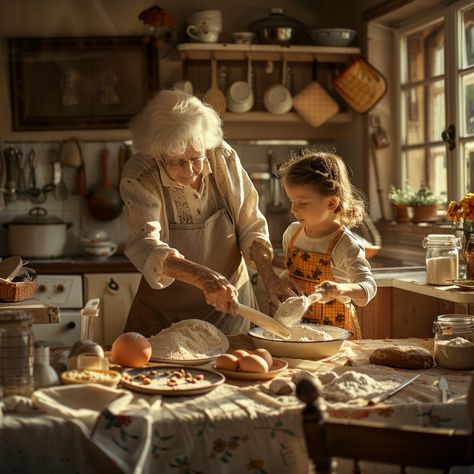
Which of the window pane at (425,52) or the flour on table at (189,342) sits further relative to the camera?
the window pane at (425,52)

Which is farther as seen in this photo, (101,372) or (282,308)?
(282,308)

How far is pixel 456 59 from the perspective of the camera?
376cm

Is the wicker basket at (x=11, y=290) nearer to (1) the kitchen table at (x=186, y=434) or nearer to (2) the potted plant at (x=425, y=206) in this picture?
(1) the kitchen table at (x=186, y=434)

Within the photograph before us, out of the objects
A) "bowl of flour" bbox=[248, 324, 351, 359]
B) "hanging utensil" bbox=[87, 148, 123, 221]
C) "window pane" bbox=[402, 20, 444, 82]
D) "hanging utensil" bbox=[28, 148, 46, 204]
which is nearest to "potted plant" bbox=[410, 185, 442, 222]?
"window pane" bbox=[402, 20, 444, 82]

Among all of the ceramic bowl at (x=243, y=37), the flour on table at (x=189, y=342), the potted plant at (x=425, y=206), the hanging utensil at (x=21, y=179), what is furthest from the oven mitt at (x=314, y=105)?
the flour on table at (x=189, y=342)

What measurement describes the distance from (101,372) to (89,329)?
541mm

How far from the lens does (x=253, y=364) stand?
1835mm

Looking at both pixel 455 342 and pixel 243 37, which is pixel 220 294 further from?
pixel 243 37

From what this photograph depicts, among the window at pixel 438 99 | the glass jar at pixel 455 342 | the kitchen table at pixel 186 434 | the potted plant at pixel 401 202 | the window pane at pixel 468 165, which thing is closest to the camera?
the kitchen table at pixel 186 434

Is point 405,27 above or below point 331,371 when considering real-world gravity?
above

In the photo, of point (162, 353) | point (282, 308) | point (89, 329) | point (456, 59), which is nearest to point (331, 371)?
point (282, 308)

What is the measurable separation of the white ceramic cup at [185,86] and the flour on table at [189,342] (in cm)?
233

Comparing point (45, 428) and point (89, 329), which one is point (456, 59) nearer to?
point (89, 329)

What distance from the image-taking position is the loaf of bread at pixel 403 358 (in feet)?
6.46
